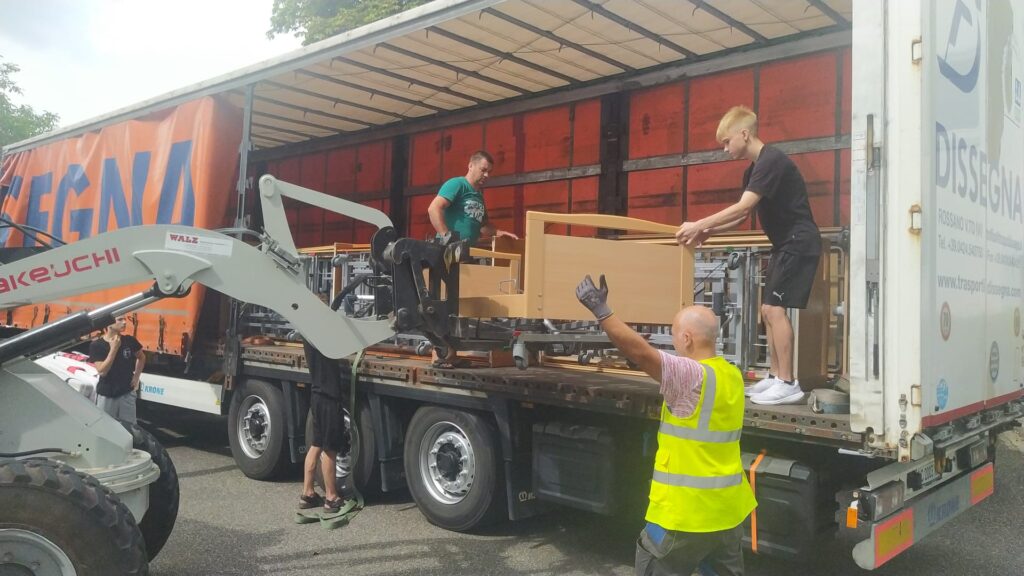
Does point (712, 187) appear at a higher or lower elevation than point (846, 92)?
lower

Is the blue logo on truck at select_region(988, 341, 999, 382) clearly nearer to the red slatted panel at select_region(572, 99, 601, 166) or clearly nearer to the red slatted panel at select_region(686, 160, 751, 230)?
the red slatted panel at select_region(686, 160, 751, 230)

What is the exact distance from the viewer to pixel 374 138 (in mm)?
10188

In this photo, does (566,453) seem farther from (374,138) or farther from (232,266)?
(374,138)

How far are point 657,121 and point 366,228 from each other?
4.37 metres

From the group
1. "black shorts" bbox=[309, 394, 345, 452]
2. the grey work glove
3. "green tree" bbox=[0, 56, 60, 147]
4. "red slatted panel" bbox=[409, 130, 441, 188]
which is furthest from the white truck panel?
"green tree" bbox=[0, 56, 60, 147]

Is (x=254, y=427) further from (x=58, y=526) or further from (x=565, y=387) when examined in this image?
(x=58, y=526)

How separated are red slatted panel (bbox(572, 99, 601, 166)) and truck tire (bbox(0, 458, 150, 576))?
5.71 meters

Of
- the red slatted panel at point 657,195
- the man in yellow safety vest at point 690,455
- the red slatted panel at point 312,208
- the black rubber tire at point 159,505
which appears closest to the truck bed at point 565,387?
the man in yellow safety vest at point 690,455

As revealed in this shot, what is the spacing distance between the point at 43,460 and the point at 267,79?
14.7 feet

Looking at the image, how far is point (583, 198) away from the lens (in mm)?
8117

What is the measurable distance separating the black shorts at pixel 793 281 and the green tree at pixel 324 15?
543 inches

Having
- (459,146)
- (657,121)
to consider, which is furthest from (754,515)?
(459,146)

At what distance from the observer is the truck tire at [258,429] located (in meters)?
7.06

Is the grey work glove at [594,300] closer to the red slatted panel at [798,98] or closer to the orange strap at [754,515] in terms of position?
the orange strap at [754,515]
